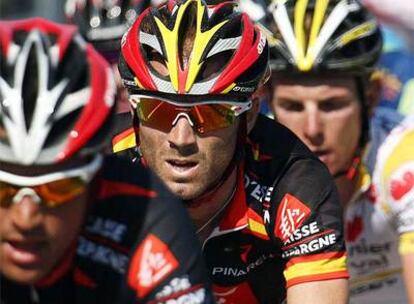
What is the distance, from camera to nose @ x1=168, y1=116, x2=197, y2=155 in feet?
18.9

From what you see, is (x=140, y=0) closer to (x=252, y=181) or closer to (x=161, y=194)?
(x=252, y=181)

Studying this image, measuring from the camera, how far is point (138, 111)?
19.5 ft

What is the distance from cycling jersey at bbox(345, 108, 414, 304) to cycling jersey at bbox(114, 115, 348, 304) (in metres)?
0.86

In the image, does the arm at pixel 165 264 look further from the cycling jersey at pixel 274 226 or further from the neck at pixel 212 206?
the neck at pixel 212 206

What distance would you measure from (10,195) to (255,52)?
2.21 metres

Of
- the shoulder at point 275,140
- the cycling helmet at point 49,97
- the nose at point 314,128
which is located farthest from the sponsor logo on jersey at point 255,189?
the cycling helmet at point 49,97

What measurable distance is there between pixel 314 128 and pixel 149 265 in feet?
10.1

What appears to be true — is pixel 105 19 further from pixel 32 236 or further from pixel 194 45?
pixel 32 236

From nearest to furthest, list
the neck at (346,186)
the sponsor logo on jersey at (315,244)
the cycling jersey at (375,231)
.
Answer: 1. the sponsor logo on jersey at (315,244)
2. the cycling jersey at (375,231)
3. the neck at (346,186)

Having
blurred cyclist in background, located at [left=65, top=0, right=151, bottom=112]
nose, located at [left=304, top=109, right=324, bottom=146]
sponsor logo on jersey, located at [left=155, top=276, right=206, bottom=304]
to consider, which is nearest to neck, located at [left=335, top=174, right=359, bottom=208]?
nose, located at [left=304, top=109, right=324, bottom=146]

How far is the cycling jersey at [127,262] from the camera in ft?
14.5

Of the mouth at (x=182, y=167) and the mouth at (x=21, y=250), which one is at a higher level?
the mouth at (x=21, y=250)

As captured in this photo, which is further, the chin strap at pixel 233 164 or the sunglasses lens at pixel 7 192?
the chin strap at pixel 233 164

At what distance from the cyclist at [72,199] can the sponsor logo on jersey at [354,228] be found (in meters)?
3.13
